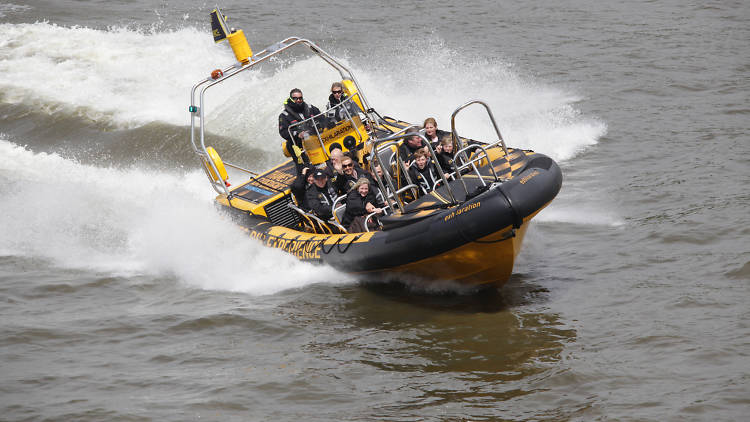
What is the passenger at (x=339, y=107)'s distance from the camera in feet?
28.9

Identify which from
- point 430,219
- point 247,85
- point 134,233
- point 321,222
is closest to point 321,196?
point 321,222

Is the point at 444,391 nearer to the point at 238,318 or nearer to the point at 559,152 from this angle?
the point at 238,318

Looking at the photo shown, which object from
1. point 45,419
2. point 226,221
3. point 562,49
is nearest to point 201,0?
point 562,49

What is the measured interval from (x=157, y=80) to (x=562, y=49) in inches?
320

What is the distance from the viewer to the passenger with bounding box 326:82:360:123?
28.9 ft

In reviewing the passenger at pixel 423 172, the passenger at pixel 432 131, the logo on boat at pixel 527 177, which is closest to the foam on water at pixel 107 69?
the passenger at pixel 432 131

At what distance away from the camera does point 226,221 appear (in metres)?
8.40

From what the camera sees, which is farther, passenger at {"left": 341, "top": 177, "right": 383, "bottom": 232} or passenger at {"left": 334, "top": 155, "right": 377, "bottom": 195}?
passenger at {"left": 334, "top": 155, "right": 377, "bottom": 195}

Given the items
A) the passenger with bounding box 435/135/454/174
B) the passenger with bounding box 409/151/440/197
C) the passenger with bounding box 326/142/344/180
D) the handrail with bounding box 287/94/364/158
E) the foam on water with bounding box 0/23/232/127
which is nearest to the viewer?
the passenger with bounding box 409/151/440/197

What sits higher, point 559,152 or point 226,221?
point 226,221

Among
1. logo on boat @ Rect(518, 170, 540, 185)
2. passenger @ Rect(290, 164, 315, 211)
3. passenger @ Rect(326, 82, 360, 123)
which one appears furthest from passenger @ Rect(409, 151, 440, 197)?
passenger @ Rect(326, 82, 360, 123)

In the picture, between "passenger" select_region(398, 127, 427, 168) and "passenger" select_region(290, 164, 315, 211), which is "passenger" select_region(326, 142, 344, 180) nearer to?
"passenger" select_region(290, 164, 315, 211)

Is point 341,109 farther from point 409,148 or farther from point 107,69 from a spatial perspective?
point 107,69

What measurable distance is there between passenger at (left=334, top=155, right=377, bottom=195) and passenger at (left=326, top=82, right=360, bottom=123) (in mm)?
1330
